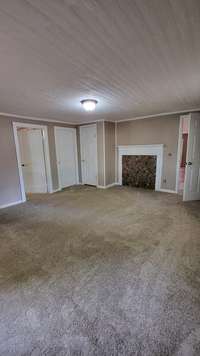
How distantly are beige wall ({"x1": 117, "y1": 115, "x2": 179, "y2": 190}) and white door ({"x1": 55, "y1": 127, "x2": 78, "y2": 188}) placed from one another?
75.0 inches

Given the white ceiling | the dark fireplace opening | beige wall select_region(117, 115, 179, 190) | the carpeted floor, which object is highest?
the white ceiling

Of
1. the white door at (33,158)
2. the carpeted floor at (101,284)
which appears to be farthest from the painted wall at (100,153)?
the carpeted floor at (101,284)

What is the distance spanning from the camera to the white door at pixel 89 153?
5.25m

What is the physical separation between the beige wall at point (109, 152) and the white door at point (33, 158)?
1965 mm

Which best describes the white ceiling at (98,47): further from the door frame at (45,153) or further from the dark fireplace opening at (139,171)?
the dark fireplace opening at (139,171)

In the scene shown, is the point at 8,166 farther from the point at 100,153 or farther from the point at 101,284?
the point at 101,284

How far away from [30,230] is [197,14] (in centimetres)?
320

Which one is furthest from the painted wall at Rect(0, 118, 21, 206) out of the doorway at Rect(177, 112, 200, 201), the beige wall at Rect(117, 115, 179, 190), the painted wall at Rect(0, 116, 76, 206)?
the doorway at Rect(177, 112, 200, 201)

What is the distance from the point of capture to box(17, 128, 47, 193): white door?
Answer: 4678mm

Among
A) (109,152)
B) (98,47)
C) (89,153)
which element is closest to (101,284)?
(98,47)

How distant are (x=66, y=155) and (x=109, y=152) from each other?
147 cm

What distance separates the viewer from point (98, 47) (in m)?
1.37

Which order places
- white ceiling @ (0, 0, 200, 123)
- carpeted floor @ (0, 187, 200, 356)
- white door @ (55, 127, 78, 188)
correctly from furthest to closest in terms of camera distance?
white door @ (55, 127, 78, 188) → carpeted floor @ (0, 187, 200, 356) → white ceiling @ (0, 0, 200, 123)

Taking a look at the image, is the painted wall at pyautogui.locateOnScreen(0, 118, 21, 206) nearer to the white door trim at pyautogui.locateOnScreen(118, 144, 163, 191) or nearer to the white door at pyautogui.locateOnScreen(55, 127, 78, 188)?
the white door at pyautogui.locateOnScreen(55, 127, 78, 188)
